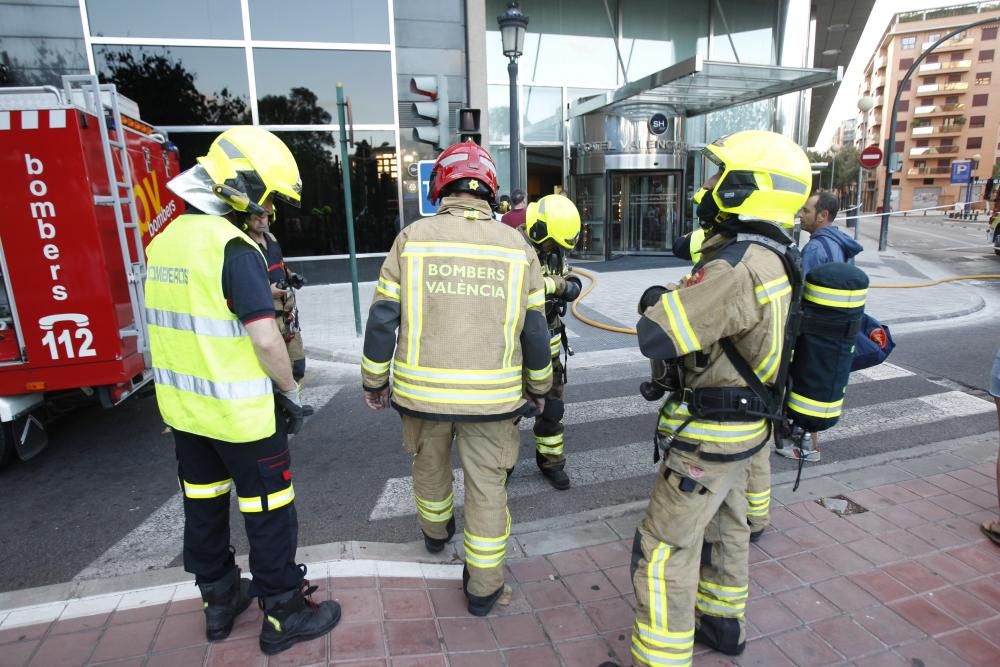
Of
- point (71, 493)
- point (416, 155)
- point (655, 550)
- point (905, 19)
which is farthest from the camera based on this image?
point (905, 19)

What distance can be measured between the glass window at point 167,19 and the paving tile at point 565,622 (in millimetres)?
12353

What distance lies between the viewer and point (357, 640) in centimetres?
251

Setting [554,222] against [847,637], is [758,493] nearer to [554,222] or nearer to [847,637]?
[847,637]

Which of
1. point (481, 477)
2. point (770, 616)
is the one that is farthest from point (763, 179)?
point (770, 616)

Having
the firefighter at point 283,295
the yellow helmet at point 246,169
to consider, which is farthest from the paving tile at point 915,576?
the firefighter at point 283,295

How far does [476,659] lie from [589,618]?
569 mm

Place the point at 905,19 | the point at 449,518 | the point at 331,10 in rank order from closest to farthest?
the point at 449,518, the point at 331,10, the point at 905,19

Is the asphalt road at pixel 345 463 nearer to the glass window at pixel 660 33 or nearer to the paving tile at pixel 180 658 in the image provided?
the paving tile at pixel 180 658

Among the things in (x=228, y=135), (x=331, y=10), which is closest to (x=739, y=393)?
(x=228, y=135)

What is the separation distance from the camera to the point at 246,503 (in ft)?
7.87

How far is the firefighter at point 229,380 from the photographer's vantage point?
7.32 feet

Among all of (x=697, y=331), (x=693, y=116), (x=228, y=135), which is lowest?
(x=697, y=331)

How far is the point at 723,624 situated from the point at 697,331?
4.30ft

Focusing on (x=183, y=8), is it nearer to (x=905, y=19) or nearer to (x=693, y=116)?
(x=693, y=116)
